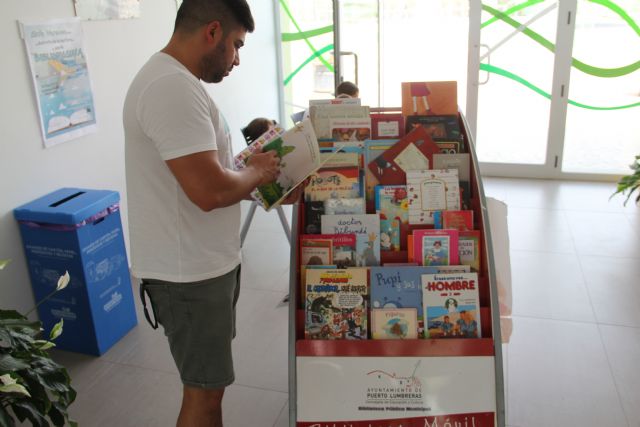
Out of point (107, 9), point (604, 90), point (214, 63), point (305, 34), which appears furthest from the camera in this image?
point (305, 34)

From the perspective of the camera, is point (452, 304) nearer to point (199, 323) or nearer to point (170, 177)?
point (199, 323)

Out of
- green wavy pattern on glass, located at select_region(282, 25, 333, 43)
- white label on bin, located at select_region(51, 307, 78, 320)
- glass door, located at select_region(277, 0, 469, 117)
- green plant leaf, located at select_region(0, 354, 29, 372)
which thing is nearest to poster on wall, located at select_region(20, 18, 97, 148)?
white label on bin, located at select_region(51, 307, 78, 320)

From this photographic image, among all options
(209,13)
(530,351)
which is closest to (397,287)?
(209,13)

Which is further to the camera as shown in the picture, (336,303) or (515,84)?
(515,84)

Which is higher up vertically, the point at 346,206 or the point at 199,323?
the point at 346,206

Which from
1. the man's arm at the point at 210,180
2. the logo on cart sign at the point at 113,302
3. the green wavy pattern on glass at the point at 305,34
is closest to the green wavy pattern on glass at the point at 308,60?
the green wavy pattern on glass at the point at 305,34

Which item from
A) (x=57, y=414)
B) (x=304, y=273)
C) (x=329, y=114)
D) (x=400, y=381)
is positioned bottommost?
(x=57, y=414)

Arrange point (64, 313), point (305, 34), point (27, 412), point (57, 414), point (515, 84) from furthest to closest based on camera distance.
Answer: point (305, 34) → point (515, 84) → point (64, 313) → point (57, 414) → point (27, 412)

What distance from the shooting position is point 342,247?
1.77m

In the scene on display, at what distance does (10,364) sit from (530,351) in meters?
2.29

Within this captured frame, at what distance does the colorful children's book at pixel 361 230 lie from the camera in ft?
5.77

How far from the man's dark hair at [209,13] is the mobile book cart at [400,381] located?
2.64 ft

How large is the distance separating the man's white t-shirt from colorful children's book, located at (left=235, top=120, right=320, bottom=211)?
0.40 feet

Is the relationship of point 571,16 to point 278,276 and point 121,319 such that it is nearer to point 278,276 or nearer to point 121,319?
point 278,276
